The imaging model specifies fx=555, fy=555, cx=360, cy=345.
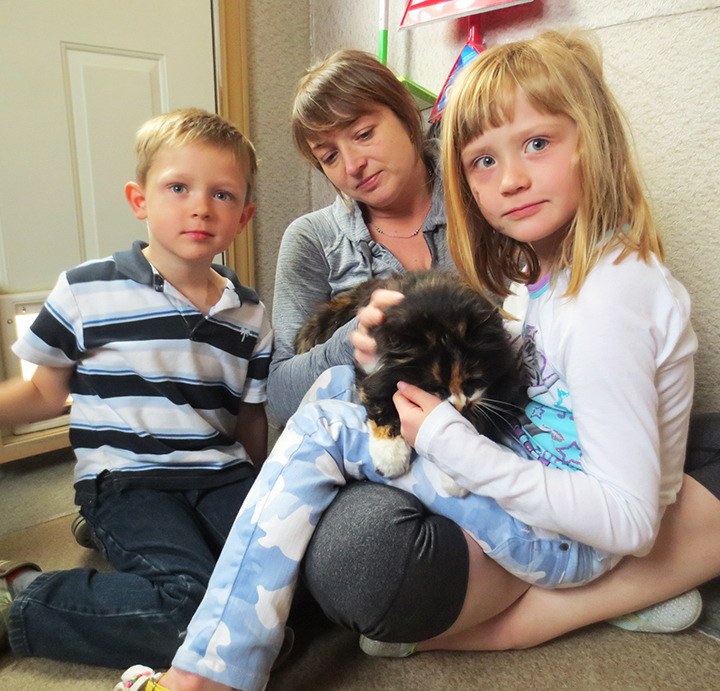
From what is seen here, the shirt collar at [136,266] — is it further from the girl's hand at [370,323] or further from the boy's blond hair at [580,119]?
the boy's blond hair at [580,119]

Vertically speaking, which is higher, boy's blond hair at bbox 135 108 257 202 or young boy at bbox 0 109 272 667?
boy's blond hair at bbox 135 108 257 202

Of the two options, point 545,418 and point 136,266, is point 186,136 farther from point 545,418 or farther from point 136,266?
point 545,418

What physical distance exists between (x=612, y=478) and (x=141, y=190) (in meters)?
1.05

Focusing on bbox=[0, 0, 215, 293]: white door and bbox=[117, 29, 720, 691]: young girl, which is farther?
bbox=[0, 0, 215, 293]: white door

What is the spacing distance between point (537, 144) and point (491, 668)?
87 centimetres

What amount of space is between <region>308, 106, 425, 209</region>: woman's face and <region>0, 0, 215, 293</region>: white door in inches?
36.6

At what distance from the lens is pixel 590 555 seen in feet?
2.97

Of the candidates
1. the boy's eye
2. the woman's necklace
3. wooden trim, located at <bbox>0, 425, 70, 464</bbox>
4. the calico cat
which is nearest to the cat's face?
the calico cat

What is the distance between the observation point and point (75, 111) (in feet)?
5.85

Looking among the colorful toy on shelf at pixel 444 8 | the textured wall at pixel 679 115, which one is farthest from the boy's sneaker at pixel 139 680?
the colorful toy on shelf at pixel 444 8

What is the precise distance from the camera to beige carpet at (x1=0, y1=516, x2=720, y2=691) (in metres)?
0.93

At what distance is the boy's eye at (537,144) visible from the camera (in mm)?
837

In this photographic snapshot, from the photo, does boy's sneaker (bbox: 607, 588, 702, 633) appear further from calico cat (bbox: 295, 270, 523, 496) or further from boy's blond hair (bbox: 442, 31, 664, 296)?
boy's blond hair (bbox: 442, 31, 664, 296)

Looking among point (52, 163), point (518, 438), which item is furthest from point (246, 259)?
point (518, 438)
